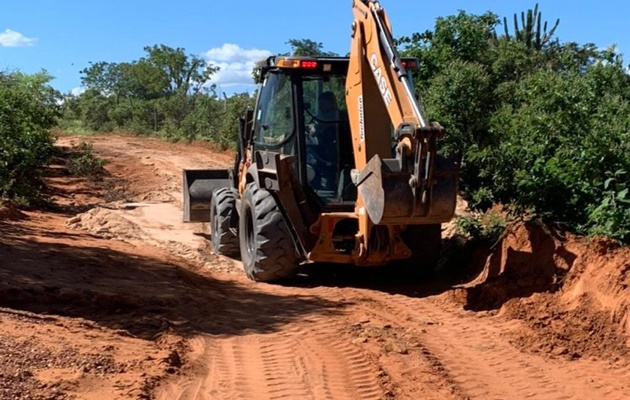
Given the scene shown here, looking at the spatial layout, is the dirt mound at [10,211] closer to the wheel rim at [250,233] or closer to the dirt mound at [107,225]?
the dirt mound at [107,225]

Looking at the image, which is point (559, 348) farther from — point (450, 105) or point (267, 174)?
point (450, 105)

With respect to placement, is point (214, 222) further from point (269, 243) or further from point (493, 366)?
point (493, 366)

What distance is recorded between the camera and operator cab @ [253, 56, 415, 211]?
825 centimetres

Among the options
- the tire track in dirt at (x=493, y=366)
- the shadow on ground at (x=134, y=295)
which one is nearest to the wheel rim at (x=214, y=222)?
the shadow on ground at (x=134, y=295)

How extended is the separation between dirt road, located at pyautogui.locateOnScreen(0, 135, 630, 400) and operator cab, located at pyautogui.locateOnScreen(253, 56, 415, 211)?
1124mm

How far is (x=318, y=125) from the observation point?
27.6 feet

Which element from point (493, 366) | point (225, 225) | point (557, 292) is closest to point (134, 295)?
point (225, 225)

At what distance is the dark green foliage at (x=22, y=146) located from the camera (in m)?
14.0

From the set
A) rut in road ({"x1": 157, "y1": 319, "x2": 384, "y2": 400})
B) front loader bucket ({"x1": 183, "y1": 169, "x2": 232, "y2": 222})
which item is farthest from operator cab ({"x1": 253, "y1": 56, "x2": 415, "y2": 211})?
front loader bucket ({"x1": 183, "y1": 169, "x2": 232, "y2": 222})

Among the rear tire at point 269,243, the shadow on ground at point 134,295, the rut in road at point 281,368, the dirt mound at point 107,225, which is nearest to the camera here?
the rut in road at point 281,368

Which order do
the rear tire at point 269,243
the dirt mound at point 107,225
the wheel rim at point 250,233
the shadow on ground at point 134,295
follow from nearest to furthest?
1. the shadow on ground at point 134,295
2. the rear tire at point 269,243
3. the wheel rim at point 250,233
4. the dirt mound at point 107,225

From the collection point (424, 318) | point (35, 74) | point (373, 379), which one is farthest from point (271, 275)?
point (35, 74)

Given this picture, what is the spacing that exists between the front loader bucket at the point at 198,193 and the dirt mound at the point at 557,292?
189 inches

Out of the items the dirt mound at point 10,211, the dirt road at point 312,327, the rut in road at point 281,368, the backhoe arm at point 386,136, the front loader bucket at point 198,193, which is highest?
the backhoe arm at point 386,136
